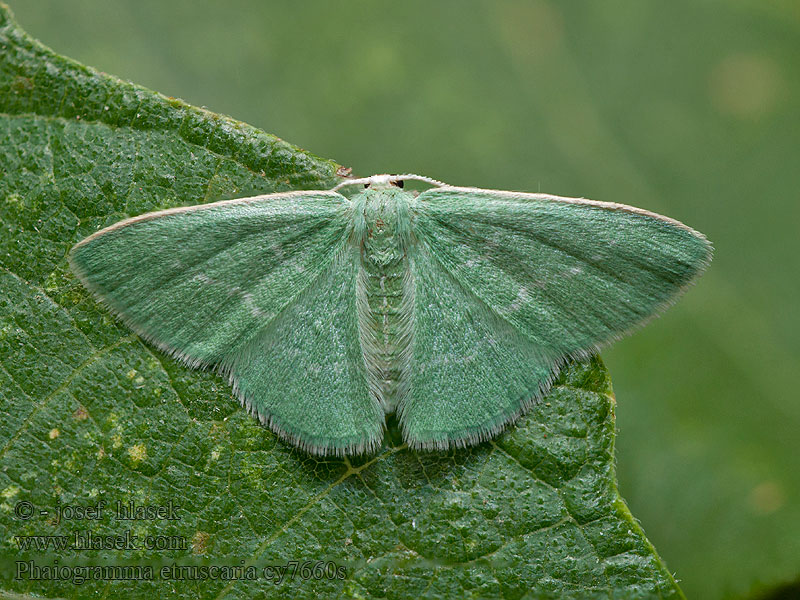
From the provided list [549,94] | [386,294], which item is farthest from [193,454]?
[549,94]

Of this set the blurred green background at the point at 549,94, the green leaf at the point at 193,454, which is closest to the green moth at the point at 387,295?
the green leaf at the point at 193,454

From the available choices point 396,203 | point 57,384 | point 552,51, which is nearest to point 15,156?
point 57,384

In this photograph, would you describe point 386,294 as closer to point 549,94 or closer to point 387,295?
point 387,295

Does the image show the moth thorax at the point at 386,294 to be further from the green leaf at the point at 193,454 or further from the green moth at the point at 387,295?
the green leaf at the point at 193,454

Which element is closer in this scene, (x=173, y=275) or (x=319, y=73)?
(x=173, y=275)

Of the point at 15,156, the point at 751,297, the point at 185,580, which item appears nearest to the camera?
the point at 185,580

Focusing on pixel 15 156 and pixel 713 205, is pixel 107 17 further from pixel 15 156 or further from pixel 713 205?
pixel 713 205
